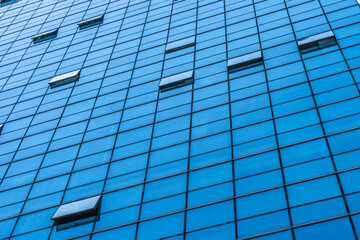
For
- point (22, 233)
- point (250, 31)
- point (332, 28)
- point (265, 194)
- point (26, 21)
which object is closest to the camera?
point (265, 194)

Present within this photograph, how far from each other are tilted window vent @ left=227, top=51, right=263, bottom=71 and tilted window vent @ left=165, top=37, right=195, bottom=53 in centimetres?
525

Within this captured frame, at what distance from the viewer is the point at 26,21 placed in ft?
162

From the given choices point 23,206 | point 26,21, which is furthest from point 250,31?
point 26,21

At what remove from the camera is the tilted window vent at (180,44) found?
3419cm

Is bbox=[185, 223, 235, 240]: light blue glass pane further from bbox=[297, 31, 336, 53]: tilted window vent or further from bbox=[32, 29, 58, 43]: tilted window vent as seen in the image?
bbox=[32, 29, 58, 43]: tilted window vent

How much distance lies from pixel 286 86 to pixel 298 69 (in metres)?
1.70

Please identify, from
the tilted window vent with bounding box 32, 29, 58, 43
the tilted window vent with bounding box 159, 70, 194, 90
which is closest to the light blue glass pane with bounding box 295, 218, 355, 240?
the tilted window vent with bounding box 159, 70, 194, 90

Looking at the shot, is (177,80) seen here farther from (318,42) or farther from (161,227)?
(161,227)

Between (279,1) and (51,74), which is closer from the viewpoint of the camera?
(279,1)

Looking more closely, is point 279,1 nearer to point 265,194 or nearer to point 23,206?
point 265,194

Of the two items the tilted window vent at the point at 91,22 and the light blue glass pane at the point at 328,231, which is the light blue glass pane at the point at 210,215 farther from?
the tilted window vent at the point at 91,22

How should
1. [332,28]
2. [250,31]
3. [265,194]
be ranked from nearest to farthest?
[265,194] → [332,28] → [250,31]

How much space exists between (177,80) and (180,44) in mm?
5426

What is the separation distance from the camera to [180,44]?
34.6m
